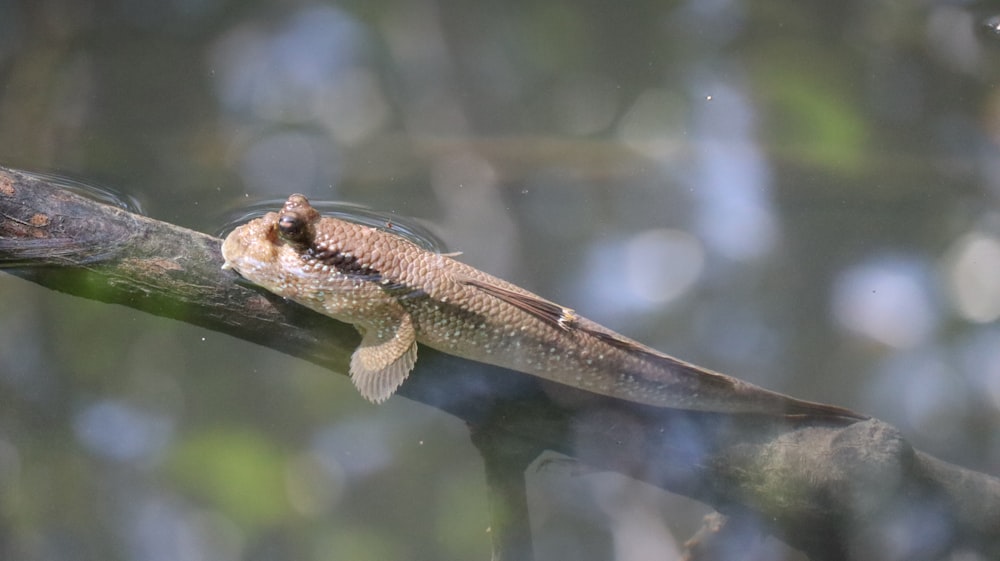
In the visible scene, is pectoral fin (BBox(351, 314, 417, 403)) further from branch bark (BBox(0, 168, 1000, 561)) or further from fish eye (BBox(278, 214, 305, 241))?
fish eye (BBox(278, 214, 305, 241))

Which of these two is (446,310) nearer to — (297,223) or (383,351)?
(383,351)

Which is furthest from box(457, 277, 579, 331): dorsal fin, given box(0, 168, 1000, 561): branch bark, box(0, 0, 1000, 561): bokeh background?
box(0, 0, 1000, 561): bokeh background

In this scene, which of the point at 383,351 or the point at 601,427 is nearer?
the point at 383,351

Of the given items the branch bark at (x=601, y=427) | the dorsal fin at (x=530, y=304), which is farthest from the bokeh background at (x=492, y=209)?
the dorsal fin at (x=530, y=304)

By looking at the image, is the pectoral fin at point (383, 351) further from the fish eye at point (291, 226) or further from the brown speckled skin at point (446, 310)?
the fish eye at point (291, 226)

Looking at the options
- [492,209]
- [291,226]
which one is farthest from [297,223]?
[492,209]

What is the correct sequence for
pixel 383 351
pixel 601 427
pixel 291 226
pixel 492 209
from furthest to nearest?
pixel 492 209 < pixel 601 427 < pixel 383 351 < pixel 291 226

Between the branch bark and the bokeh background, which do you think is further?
the bokeh background
